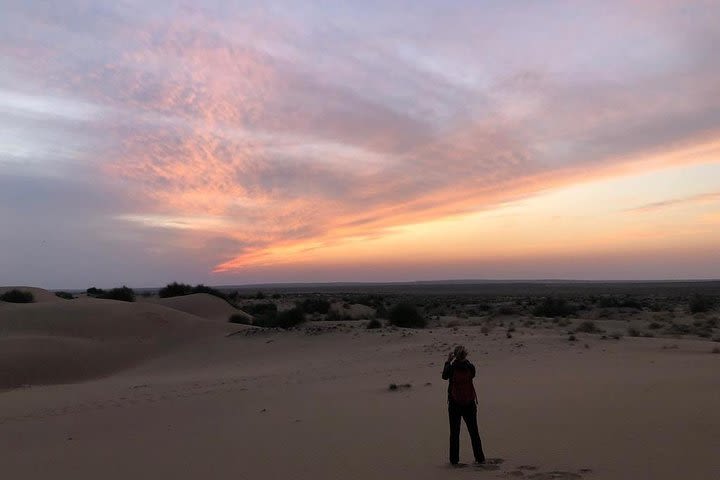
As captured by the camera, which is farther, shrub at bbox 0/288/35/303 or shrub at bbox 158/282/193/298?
shrub at bbox 158/282/193/298

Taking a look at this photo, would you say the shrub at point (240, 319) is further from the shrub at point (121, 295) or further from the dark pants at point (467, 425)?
the dark pants at point (467, 425)

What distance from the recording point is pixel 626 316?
38.7 m

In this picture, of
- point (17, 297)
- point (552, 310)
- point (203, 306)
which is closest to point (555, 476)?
point (552, 310)

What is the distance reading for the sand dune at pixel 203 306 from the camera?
45812 mm

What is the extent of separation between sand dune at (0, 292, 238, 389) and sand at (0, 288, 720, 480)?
9.98 feet

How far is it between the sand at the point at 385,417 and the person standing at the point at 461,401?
0.30 m

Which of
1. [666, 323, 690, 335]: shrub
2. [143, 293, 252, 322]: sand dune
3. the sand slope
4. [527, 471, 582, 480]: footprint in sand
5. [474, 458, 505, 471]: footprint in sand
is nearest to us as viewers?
[527, 471, 582, 480]: footprint in sand

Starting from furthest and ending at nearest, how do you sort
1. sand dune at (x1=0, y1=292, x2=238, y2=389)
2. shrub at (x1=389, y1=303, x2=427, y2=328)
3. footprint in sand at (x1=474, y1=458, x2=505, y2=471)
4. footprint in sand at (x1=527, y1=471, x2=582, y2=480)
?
shrub at (x1=389, y1=303, x2=427, y2=328) → sand dune at (x1=0, y1=292, x2=238, y2=389) → footprint in sand at (x1=474, y1=458, x2=505, y2=471) → footprint in sand at (x1=527, y1=471, x2=582, y2=480)

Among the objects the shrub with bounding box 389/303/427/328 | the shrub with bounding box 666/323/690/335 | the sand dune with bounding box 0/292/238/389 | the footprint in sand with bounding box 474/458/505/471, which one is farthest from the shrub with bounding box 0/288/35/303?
the footprint in sand with bounding box 474/458/505/471

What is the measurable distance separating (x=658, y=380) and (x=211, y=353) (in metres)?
18.9

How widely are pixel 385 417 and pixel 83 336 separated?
2258 centimetres

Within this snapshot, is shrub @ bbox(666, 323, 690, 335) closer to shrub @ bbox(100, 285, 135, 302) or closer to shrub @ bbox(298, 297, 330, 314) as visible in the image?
shrub @ bbox(298, 297, 330, 314)

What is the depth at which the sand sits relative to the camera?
852 cm

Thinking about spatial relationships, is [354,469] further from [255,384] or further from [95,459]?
[255,384]
